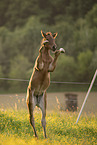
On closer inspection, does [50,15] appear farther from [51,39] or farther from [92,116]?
[51,39]

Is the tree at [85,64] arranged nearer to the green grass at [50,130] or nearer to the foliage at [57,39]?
the foliage at [57,39]

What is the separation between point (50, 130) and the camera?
251 inches

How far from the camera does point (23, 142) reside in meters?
4.93

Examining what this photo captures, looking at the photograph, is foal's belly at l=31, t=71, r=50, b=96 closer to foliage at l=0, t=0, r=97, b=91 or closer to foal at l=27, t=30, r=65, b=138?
foal at l=27, t=30, r=65, b=138

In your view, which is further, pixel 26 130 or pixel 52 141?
pixel 26 130

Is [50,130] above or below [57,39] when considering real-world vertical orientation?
below

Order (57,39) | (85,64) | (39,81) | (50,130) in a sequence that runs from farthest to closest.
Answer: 1. (57,39)
2. (85,64)
3. (50,130)
4. (39,81)

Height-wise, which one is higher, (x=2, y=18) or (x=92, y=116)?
(x=2, y=18)

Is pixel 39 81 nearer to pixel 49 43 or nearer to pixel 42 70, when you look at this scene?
pixel 42 70

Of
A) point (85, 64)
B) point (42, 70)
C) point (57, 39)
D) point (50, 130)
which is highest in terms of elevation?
point (42, 70)

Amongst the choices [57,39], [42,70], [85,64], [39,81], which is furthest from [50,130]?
[57,39]

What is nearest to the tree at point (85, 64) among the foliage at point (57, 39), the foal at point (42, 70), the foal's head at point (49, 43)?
the foliage at point (57, 39)

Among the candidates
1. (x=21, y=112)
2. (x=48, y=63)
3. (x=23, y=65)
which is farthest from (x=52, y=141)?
(x=23, y=65)

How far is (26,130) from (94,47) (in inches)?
894
